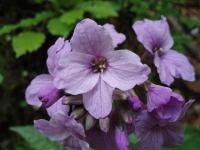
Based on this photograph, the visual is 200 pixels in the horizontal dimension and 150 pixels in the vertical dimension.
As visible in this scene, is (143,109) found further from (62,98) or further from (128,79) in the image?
(62,98)

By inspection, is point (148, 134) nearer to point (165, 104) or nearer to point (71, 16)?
point (165, 104)

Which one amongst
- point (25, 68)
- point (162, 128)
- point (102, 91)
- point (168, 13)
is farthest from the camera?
point (25, 68)

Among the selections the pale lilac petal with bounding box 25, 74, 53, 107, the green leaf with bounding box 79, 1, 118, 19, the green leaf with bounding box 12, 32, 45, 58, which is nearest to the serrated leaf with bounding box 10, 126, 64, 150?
the pale lilac petal with bounding box 25, 74, 53, 107

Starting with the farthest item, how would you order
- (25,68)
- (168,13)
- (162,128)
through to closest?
1. (25,68)
2. (168,13)
3. (162,128)

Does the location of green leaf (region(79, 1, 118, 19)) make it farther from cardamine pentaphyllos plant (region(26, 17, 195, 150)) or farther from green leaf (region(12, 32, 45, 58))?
cardamine pentaphyllos plant (region(26, 17, 195, 150))

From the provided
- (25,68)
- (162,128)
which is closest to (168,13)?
(25,68)

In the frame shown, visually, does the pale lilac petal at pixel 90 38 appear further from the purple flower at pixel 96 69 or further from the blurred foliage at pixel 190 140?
the blurred foliage at pixel 190 140

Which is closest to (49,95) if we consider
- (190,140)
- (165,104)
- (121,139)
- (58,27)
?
(121,139)

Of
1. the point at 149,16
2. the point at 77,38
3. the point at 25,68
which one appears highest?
the point at 77,38
